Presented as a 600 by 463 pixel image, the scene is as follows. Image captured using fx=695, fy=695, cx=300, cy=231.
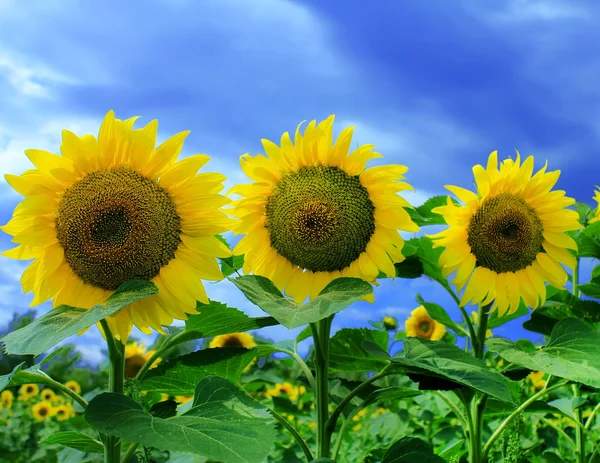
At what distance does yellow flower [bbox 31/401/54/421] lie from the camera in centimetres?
658

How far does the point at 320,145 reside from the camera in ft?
6.62

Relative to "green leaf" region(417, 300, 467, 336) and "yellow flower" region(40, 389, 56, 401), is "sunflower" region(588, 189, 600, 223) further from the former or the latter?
"yellow flower" region(40, 389, 56, 401)

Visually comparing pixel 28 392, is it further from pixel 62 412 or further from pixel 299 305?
pixel 299 305

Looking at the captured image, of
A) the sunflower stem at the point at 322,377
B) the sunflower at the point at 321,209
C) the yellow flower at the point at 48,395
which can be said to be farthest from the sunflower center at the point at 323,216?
the yellow flower at the point at 48,395

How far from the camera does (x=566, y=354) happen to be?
6.73ft

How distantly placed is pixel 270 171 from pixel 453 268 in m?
0.78

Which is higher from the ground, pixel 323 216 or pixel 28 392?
pixel 28 392

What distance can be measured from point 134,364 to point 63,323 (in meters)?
2.79

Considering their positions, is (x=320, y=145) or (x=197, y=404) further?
(x=320, y=145)

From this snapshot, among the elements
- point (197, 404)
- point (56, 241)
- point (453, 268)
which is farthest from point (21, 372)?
point (453, 268)

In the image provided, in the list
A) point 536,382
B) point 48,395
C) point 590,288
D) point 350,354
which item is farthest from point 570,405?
point 48,395

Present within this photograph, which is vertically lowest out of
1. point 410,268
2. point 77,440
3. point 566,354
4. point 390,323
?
point 77,440

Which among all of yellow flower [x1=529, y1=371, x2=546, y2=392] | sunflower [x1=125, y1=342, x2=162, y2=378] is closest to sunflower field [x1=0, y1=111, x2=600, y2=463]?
sunflower [x1=125, y1=342, x2=162, y2=378]

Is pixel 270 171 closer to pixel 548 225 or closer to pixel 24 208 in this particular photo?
pixel 24 208
